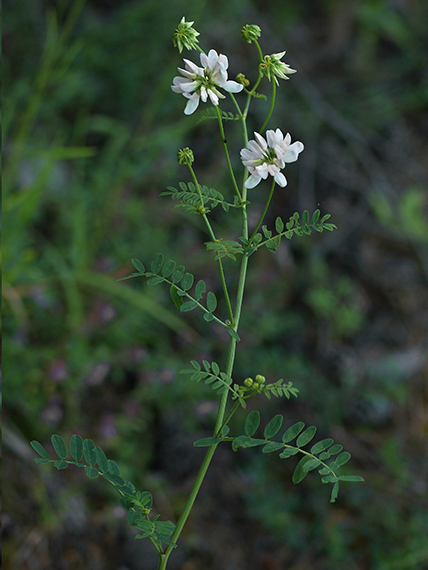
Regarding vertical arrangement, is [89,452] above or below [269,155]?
below

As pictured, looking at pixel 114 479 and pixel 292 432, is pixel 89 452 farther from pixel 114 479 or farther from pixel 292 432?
pixel 292 432

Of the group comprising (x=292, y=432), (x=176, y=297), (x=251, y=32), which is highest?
(x=251, y=32)

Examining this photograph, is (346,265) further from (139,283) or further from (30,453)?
(30,453)

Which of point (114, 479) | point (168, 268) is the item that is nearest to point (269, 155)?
point (168, 268)

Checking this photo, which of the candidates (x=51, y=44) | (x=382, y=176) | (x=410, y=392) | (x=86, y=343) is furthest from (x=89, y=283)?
(x=382, y=176)

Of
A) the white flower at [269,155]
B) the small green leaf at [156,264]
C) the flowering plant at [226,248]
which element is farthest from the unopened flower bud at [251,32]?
the small green leaf at [156,264]

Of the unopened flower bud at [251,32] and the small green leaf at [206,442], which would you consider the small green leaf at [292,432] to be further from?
the unopened flower bud at [251,32]

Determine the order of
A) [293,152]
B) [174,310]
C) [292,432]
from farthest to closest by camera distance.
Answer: [174,310] < [292,432] < [293,152]
